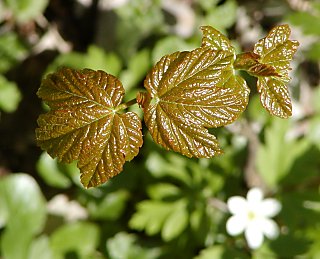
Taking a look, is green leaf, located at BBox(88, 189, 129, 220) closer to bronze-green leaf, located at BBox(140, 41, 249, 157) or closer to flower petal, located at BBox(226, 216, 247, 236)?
flower petal, located at BBox(226, 216, 247, 236)

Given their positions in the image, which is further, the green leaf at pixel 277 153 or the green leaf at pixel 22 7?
the green leaf at pixel 22 7

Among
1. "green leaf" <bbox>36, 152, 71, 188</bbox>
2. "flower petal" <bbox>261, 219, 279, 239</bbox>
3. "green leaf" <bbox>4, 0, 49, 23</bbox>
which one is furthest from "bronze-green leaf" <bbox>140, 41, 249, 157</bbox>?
"green leaf" <bbox>4, 0, 49, 23</bbox>

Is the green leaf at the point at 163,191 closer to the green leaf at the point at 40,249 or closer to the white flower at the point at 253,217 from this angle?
the white flower at the point at 253,217

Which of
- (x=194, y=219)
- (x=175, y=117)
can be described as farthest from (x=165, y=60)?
(x=194, y=219)

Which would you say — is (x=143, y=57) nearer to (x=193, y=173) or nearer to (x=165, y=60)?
(x=193, y=173)

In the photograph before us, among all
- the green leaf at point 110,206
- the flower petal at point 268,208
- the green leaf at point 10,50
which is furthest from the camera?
the green leaf at point 10,50

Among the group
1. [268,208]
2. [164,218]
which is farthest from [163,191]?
[268,208]

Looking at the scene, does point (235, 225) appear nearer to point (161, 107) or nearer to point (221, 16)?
point (221, 16)

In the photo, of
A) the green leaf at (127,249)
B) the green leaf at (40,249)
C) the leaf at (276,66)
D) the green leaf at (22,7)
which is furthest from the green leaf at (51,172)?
the leaf at (276,66)
